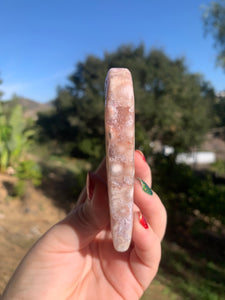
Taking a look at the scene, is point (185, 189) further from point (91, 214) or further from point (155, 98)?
point (155, 98)

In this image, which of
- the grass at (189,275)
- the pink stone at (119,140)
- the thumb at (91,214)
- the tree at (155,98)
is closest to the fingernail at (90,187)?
the thumb at (91,214)

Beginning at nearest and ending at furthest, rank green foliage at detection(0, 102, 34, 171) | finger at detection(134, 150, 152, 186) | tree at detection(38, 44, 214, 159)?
1. finger at detection(134, 150, 152, 186)
2. green foliage at detection(0, 102, 34, 171)
3. tree at detection(38, 44, 214, 159)

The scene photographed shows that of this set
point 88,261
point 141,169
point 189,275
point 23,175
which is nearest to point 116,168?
point 141,169

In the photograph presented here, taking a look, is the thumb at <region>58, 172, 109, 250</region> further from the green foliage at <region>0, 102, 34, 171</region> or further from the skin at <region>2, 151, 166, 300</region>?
the green foliage at <region>0, 102, 34, 171</region>

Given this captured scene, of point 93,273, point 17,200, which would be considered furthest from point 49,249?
point 17,200

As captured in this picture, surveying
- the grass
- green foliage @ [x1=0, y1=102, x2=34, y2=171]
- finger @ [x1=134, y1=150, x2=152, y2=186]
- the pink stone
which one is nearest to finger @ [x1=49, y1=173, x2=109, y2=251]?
the pink stone

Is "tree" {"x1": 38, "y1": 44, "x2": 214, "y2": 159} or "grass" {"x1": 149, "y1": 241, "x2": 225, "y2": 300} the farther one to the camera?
"tree" {"x1": 38, "y1": 44, "x2": 214, "y2": 159}
